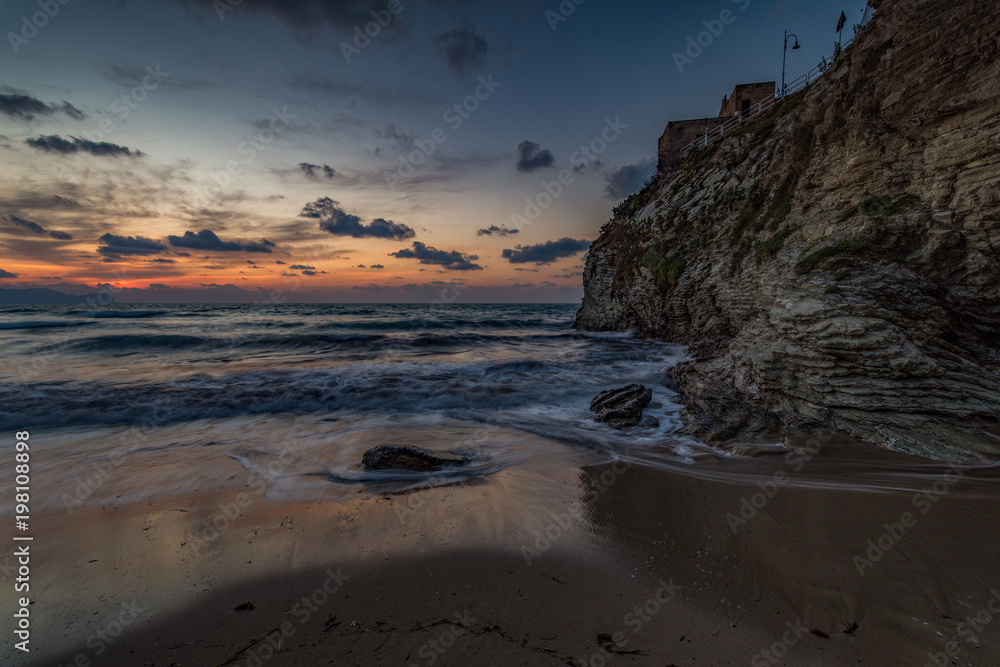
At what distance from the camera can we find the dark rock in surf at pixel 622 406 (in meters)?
7.93

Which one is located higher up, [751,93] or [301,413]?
[751,93]

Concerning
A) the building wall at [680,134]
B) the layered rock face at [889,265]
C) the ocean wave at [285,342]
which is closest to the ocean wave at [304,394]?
the layered rock face at [889,265]

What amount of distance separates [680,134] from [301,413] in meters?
27.7

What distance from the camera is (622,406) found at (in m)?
8.28

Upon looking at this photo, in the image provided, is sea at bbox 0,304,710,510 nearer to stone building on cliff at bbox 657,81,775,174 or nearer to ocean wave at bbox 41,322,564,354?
ocean wave at bbox 41,322,564,354

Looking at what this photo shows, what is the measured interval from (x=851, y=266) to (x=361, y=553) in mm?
8873

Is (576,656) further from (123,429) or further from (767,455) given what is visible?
(123,429)

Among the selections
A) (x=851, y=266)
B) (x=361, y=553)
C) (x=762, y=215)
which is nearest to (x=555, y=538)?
(x=361, y=553)

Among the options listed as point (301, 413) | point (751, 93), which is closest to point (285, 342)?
point (301, 413)

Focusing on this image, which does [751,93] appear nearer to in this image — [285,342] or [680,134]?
[680,134]

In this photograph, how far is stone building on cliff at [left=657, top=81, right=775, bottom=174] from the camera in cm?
2470

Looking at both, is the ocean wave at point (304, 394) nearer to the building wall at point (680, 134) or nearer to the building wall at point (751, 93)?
the building wall at point (680, 134)

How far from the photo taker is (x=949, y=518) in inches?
150

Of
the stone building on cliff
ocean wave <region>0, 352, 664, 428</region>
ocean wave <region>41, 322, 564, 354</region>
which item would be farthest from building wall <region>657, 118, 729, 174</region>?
ocean wave <region>0, 352, 664, 428</region>
